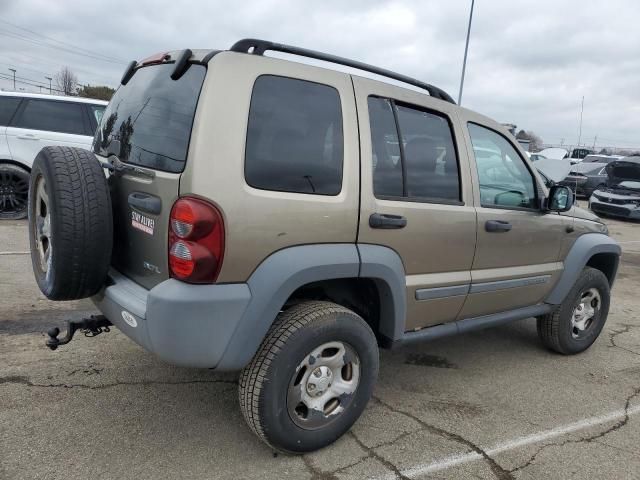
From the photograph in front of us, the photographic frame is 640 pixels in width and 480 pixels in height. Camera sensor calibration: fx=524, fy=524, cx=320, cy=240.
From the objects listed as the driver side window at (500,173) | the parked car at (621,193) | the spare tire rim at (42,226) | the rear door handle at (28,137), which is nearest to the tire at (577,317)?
the driver side window at (500,173)

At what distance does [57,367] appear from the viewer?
11.2 feet

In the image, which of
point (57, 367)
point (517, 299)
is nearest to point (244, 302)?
Answer: point (57, 367)

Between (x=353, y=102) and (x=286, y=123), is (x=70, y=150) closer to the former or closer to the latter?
(x=286, y=123)

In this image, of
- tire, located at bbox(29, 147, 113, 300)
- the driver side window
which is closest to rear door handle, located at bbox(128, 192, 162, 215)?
tire, located at bbox(29, 147, 113, 300)

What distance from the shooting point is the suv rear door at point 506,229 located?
3381mm

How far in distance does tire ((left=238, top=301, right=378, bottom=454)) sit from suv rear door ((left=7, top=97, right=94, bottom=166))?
6.59 metres

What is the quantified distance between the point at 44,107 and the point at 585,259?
7.66m

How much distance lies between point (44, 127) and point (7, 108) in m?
0.55

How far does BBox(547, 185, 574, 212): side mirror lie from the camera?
3.71m

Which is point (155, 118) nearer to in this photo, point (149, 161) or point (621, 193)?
point (149, 161)

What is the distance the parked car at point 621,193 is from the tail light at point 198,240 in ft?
48.1

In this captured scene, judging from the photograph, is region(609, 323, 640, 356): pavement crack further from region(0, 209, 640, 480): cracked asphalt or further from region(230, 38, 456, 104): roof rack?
region(230, 38, 456, 104): roof rack

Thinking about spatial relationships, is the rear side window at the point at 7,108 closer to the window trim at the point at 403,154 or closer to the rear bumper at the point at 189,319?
the rear bumper at the point at 189,319

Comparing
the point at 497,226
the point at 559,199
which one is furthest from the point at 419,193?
the point at 559,199
